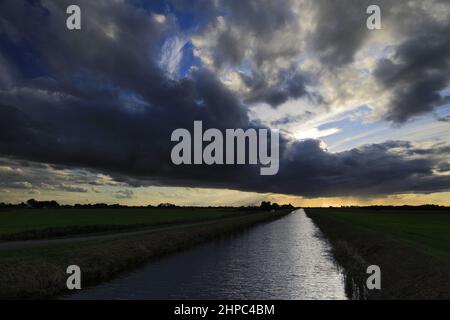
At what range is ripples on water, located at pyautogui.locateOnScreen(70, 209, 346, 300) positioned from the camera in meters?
22.7

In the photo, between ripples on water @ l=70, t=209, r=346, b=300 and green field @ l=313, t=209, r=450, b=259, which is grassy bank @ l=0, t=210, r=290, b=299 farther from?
green field @ l=313, t=209, r=450, b=259

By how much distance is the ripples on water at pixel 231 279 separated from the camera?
22734 millimetres

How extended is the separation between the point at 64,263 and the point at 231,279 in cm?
1200

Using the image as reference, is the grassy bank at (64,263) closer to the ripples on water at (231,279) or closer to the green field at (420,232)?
the ripples on water at (231,279)

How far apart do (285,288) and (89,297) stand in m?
12.4

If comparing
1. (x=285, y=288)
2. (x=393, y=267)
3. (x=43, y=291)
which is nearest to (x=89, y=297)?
(x=43, y=291)

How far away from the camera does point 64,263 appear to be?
2605cm

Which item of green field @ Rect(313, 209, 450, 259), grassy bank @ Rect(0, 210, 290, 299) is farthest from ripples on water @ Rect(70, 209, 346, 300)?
green field @ Rect(313, 209, 450, 259)

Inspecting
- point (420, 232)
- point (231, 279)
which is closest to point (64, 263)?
point (231, 279)

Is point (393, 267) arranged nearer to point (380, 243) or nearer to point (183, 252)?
point (380, 243)

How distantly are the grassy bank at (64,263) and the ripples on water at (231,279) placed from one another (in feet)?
5.66

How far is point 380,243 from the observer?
34.7 meters

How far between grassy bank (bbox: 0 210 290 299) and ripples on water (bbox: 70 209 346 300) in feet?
5.66
